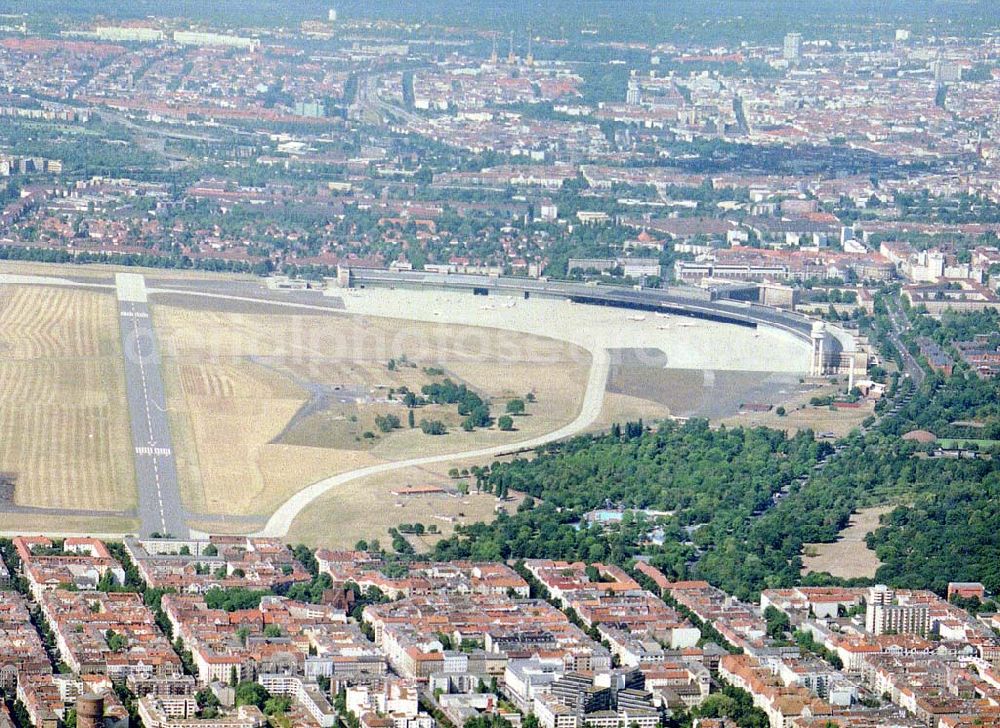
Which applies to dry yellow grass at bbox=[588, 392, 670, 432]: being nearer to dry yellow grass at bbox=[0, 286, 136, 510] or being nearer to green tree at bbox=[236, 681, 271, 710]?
dry yellow grass at bbox=[0, 286, 136, 510]

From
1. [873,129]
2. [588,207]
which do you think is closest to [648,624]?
[588,207]

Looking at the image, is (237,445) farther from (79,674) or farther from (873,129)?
(873,129)

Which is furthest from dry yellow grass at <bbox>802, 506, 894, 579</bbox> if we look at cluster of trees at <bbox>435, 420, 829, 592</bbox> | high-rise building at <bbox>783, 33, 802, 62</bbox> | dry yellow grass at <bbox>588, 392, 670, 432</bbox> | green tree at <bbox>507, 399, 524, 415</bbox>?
high-rise building at <bbox>783, 33, 802, 62</bbox>

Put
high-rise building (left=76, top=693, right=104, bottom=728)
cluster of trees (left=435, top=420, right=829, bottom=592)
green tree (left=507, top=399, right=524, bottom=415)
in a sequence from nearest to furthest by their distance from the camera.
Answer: high-rise building (left=76, top=693, right=104, bottom=728)
cluster of trees (left=435, top=420, right=829, bottom=592)
green tree (left=507, top=399, right=524, bottom=415)

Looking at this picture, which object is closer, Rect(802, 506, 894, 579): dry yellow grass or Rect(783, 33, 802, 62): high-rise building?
A: Rect(802, 506, 894, 579): dry yellow grass

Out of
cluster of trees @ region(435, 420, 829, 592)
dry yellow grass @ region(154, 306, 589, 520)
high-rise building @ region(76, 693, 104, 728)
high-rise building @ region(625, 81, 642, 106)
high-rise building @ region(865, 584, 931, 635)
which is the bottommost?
high-rise building @ region(625, 81, 642, 106)

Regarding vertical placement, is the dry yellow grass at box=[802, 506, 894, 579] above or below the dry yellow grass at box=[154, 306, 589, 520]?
above
